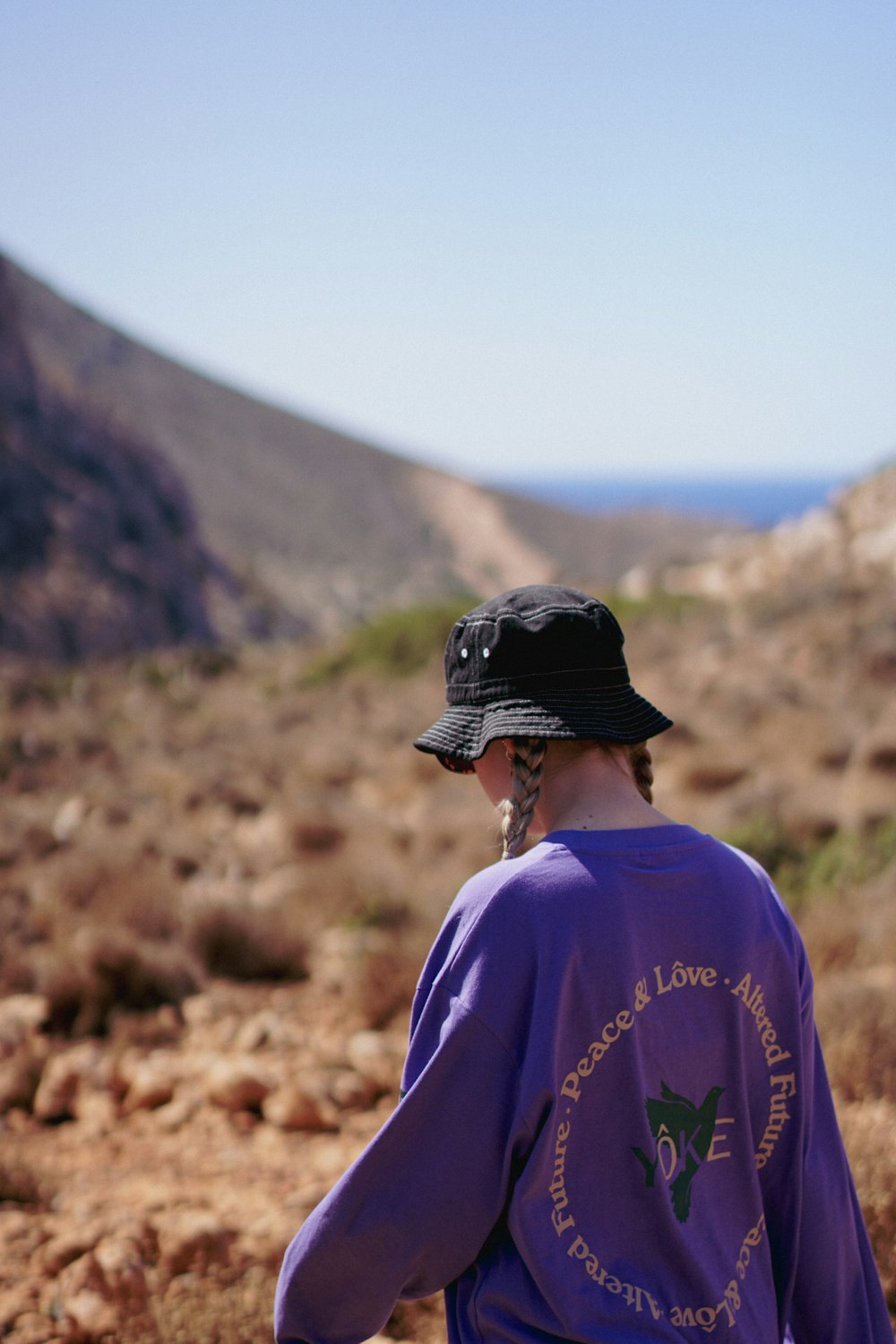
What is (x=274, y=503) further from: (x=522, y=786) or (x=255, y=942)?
(x=522, y=786)

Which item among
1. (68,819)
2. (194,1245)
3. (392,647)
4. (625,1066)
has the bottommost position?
(194,1245)

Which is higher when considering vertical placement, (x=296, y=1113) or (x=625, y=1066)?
(x=625, y=1066)

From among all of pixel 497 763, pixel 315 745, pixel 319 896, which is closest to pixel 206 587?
pixel 315 745

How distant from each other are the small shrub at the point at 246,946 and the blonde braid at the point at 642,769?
433 centimetres

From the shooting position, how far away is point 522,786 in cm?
174

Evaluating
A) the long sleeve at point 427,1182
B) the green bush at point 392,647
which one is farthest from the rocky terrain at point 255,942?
the green bush at point 392,647

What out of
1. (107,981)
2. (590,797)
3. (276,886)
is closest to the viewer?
(590,797)

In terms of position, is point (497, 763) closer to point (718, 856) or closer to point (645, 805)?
point (645, 805)

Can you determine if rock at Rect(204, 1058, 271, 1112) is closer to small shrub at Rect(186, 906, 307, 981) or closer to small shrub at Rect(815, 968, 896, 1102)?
small shrub at Rect(186, 906, 307, 981)

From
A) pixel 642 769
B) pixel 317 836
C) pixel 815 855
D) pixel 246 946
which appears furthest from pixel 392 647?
pixel 642 769

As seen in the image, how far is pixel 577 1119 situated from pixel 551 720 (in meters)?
0.60

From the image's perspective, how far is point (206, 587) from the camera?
3123 cm

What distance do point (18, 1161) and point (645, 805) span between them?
123 inches

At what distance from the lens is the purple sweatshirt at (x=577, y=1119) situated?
162 cm
